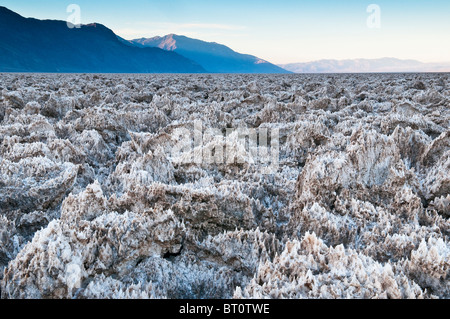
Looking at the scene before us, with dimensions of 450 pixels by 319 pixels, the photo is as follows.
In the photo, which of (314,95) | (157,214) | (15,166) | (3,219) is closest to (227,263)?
(157,214)

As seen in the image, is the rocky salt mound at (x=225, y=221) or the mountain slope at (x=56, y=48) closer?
the rocky salt mound at (x=225, y=221)

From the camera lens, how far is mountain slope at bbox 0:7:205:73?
5123 inches

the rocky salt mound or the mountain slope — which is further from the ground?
the mountain slope

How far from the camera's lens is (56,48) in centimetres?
15075

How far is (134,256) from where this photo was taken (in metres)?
2.44

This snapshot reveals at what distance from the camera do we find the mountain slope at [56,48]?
5123 inches

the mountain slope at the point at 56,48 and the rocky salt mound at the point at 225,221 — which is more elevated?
the mountain slope at the point at 56,48

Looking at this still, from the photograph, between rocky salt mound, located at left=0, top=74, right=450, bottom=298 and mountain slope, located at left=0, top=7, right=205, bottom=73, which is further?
mountain slope, located at left=0, top=7, right=205, bottom=73

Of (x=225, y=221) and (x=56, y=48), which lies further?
(x=56, y=48)

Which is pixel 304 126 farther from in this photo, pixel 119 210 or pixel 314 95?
pixel 314 95

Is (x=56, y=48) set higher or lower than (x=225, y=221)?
higher

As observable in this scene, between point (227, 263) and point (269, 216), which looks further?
point (269, 216)
